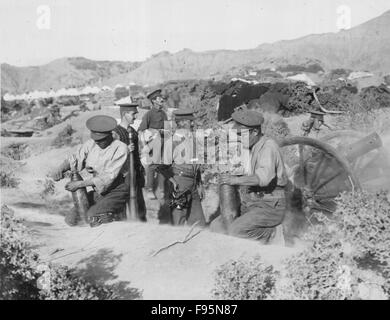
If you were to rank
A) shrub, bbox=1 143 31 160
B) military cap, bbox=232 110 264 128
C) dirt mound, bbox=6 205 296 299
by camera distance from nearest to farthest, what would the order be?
1. dirt mound, bbox=6 205 296 299
2. military cap, bbox=232 110 264 128
3. shrub, bbox=1 143 31 160

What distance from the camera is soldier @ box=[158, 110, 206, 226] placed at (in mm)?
6957

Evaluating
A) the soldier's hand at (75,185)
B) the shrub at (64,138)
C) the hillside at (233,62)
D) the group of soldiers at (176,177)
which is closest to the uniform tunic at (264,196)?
the group of soldiers at (176,177)

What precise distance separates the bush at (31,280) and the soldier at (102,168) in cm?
143

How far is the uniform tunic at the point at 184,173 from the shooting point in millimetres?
6957

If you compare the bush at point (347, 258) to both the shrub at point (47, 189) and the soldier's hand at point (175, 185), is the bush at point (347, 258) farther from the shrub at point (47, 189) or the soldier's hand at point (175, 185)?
the shrub at point (47, 189)

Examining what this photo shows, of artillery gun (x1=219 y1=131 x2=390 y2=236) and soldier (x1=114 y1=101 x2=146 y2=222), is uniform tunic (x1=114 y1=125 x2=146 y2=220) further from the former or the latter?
artillery gun (x1=219 y1=131 x2=390 y2=236)

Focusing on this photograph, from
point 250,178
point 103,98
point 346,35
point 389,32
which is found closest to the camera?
point 250,178

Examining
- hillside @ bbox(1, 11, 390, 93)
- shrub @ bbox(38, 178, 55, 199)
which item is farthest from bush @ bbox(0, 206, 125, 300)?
hillside @ bbox(1, 11, 390, 93)

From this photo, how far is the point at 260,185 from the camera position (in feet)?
19.8
